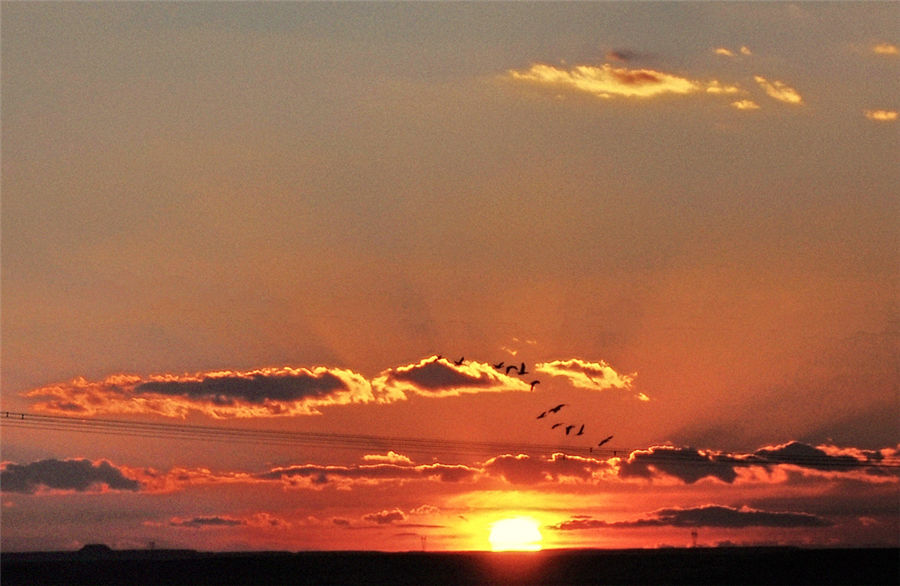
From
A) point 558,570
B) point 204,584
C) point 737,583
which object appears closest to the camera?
point 737,583

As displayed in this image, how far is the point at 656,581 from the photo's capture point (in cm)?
17588

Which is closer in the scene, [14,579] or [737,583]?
[737,583]

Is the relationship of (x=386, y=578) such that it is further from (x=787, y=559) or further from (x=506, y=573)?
(x=787, y=559)

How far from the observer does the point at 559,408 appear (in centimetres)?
13650

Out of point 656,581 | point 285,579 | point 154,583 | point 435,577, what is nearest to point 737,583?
point 656,581

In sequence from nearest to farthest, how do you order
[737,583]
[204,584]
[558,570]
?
1. [737,583]
2. [204,584]
3. [558,570]

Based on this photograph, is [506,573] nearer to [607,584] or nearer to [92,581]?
[607,584]

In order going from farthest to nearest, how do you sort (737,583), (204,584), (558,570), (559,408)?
(558,570)
(204,584)
(737,583)
(559,408)

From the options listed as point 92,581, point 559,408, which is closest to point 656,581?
point 559,408

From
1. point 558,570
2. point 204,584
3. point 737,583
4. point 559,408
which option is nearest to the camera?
point 559,408

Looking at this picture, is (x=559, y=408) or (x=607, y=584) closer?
(x=559, y=408)

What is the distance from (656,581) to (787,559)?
108 feet

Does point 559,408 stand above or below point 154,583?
above

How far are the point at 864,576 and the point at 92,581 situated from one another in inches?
4664
